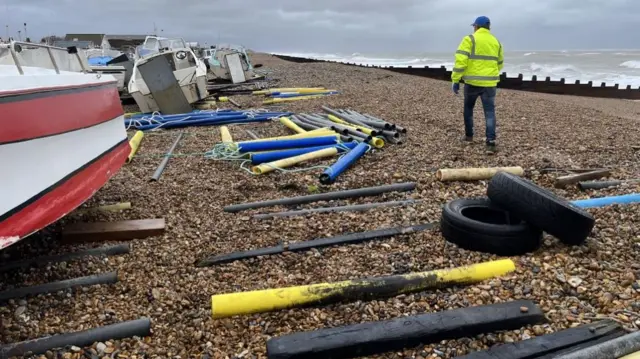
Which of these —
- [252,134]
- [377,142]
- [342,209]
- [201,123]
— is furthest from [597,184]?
[201,123]

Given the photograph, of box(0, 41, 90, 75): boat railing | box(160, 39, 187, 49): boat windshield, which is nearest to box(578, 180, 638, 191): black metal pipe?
box(0, 41, 90, 75): boat railing

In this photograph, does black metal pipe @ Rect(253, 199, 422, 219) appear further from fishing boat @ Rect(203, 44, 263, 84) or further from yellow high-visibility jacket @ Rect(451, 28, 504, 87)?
fishing boat @ Rect(203, 44, 263, 84)

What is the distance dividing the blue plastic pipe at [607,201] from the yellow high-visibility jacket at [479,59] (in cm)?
321

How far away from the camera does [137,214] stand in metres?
4.98

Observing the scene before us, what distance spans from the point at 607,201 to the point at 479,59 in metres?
3.41

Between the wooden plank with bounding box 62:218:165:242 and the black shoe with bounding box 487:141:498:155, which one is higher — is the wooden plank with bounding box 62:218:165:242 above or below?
below

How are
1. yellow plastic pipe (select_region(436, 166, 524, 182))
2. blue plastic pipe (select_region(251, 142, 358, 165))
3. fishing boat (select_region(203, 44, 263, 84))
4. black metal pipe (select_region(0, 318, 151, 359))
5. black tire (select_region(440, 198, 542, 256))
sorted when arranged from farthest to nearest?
fishing boat (select_region(203, 44, 263, 84)) < blue plastic pipe (select_region(251, 142, 358, 165)) < yellow plastic pipe (select_region(436, 166, 524, 182)) < black tire (select_region(440, 198, 542, 256)) < black metal pipe (select_region(0, 318, 151, 359))

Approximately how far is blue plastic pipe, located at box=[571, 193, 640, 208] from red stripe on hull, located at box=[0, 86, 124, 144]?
4623 mm

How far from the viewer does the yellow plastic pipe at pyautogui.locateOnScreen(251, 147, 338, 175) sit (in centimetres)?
648

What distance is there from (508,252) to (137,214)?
11.9 ft

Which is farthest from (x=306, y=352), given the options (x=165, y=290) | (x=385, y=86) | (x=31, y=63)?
(x=385, y=86)

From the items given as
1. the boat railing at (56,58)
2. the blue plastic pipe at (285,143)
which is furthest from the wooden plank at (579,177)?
the boat railing at (56,58)

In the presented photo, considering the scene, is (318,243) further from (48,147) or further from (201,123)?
(201,123)

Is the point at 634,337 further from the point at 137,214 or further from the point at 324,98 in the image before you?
the point at 324,98
